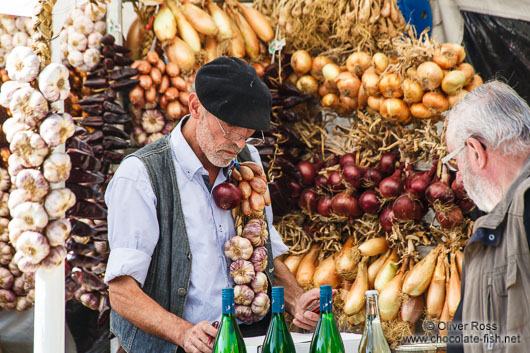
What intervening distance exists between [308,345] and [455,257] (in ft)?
5.76

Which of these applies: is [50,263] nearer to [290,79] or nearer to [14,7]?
[14,7]

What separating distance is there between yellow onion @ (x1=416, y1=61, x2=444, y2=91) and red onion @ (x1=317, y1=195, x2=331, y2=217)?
930mm

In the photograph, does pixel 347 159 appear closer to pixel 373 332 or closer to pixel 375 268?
pixel 375 268

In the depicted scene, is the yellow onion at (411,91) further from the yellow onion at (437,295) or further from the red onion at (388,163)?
the yellow onion at (437,295)

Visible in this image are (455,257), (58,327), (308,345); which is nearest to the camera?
(308,345)

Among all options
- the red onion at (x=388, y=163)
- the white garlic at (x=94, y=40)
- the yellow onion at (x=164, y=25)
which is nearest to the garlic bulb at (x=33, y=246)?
the white garlic at (x=94, y=40)

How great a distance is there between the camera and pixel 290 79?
13.9 ft

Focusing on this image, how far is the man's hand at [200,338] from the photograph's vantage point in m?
1.91

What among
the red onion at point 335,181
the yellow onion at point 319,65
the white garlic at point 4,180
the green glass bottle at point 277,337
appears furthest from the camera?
the yellow onion at point 319,65

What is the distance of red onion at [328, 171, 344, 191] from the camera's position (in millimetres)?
3840

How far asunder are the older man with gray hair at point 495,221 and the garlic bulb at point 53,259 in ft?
5.89

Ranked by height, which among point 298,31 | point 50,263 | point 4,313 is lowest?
point 4,313

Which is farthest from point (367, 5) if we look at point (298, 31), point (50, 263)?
point (50, 263)

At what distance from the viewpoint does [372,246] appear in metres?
3.73
